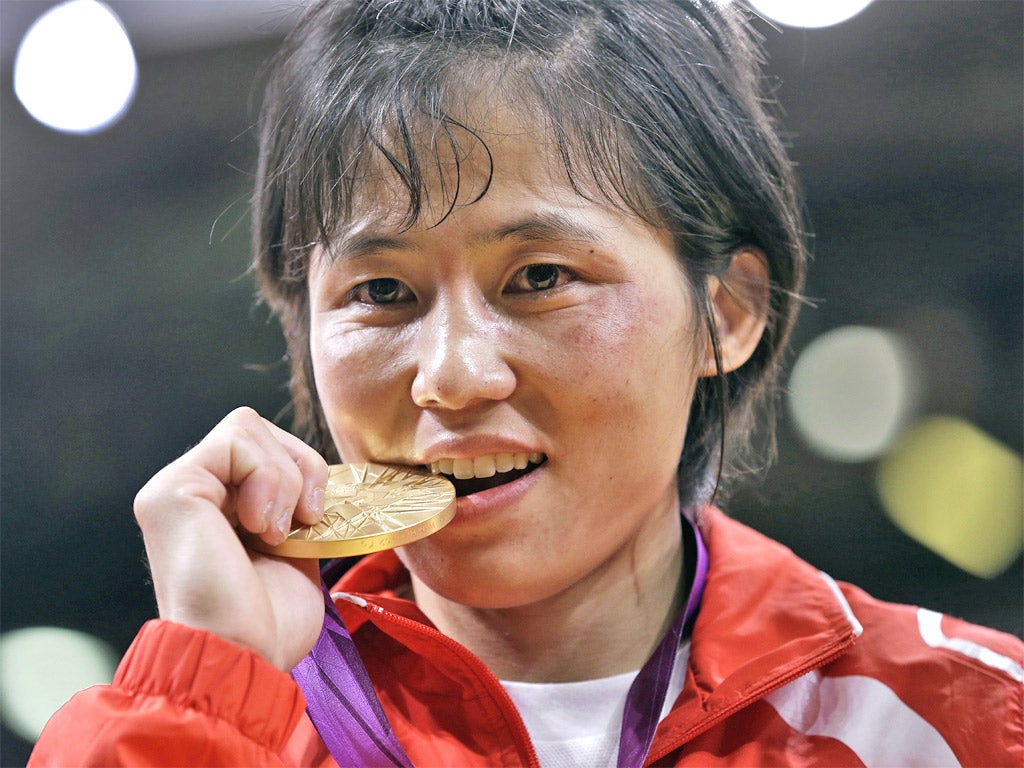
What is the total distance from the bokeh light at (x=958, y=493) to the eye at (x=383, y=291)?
130 cm

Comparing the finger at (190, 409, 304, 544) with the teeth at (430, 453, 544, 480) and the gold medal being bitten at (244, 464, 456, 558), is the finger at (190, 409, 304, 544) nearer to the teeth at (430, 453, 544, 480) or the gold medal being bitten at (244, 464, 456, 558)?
the gold medal being bitten at (244, 464, 456, 558)

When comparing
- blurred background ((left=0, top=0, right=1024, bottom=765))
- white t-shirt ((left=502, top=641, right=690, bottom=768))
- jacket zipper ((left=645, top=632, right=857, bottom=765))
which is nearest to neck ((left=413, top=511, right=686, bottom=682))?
white t-shirt ((left=502, top=641, right=690, bottom=768))

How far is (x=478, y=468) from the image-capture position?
1.15 m

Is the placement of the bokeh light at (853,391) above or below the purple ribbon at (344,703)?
above

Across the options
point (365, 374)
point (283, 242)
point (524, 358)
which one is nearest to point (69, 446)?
point (283, 242)

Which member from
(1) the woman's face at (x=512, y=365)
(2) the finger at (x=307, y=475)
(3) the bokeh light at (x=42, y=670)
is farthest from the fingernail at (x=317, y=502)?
(3) the bokeh light at (x=42, y=670)

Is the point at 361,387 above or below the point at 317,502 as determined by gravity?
above

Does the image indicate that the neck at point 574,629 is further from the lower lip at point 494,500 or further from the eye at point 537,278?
the eye at point 537,278

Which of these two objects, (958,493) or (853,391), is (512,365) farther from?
(958,493)

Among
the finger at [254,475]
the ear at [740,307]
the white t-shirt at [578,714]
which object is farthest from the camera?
the ear at [740,307]

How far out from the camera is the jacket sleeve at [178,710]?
0.88 meters

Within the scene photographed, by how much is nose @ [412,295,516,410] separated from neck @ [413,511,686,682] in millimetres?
342

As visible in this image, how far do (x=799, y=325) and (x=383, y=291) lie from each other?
1.16 m

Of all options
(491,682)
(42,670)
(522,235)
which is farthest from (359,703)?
(42,670)
